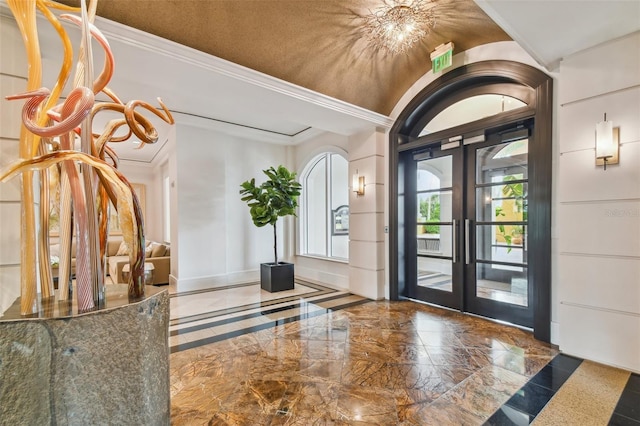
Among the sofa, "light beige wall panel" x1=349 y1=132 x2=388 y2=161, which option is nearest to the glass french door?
"light beige wall panel" x1=349 y1=132 x2=388 y2=161

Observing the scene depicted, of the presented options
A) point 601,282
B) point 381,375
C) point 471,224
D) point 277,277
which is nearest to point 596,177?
point 601,282

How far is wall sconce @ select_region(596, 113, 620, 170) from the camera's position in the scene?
8.21 ft

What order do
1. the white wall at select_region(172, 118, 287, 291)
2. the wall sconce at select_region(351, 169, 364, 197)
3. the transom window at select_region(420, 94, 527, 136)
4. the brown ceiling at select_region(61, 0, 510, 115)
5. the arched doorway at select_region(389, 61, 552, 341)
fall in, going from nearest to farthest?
the brown ceiling at select_region(61, 0, 510, 115) < the arched doorway at select_region(389, 61, 552, 341) < the transom window at select_region(420, 94, 527, 136) < the wall sconce at select_region(351, 169, 364, 197) < the white wall at select_region(172, 118, 287, 291)

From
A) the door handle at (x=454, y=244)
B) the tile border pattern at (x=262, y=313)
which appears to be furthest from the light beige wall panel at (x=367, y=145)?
the tile border pattern at (x=262, y=313)

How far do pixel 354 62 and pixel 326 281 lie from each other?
13.1 feet

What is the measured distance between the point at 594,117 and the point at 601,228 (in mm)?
999

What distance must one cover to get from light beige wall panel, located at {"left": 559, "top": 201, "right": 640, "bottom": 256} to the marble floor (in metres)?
1.02

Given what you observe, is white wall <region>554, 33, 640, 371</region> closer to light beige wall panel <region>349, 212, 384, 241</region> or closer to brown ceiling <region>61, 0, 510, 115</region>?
brown ceiling <region>61, 0, 510, 115</region>

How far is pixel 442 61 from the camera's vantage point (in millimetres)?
3676

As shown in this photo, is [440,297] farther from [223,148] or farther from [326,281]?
[223,148]

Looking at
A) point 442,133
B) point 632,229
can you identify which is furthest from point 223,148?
point 632,229

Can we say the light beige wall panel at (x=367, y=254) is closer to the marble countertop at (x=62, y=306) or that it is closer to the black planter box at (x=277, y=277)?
the black planter box at (x=277, y=277)

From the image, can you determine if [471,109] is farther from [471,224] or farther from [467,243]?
[467,243]

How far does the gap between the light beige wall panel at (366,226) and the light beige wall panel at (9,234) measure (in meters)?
3.98
